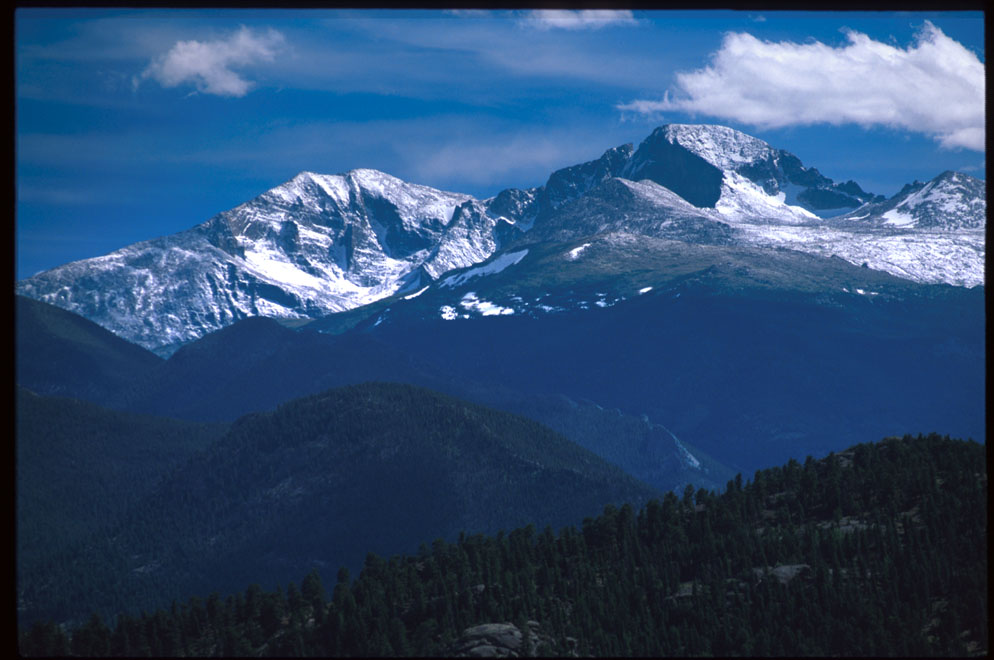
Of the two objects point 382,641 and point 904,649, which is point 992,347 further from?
point 382,641

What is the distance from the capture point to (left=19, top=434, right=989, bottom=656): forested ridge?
8131 centimetres

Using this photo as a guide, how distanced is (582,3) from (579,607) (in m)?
83.0

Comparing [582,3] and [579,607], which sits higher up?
[582,3]

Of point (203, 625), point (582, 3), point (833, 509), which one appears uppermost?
point (582, 3)

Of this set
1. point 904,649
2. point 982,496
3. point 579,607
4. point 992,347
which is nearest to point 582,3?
point 992,347

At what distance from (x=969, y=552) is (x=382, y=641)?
150 ft

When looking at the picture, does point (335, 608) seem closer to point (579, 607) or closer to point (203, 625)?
point (203, 625)

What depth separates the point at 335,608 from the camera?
98.8m

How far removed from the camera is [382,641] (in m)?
79.9

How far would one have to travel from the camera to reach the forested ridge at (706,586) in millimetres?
81312

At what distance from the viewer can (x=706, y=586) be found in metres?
102

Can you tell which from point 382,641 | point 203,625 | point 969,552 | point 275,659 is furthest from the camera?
point 203,625

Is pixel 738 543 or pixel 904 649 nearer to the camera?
pixel 904 649

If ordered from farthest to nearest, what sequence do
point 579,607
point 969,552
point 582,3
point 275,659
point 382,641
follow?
point 579,607
point 969,552
point 382,641
point 275,659
point 582,3
